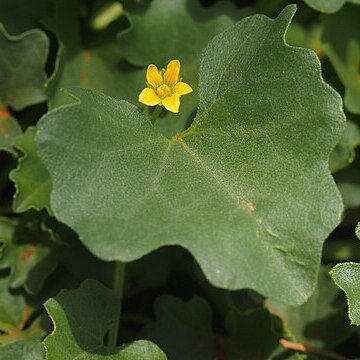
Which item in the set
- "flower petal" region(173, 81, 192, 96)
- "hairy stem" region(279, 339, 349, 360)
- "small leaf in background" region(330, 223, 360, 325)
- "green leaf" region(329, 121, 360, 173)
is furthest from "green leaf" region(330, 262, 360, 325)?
"green leaf" region(329, 121, 360, 173)

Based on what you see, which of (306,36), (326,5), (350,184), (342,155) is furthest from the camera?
(306,36)

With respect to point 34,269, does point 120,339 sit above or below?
below

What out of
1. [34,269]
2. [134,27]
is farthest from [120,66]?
[34,269]

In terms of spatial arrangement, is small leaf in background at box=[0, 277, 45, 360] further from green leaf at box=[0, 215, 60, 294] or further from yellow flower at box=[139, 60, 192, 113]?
yellow flower at box=[139, 60, 192, 113]

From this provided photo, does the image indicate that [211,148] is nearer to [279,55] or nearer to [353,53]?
[279,55]

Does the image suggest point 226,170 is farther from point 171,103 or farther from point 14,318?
point 14,318

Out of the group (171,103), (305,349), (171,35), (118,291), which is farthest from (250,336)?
(171,35)
